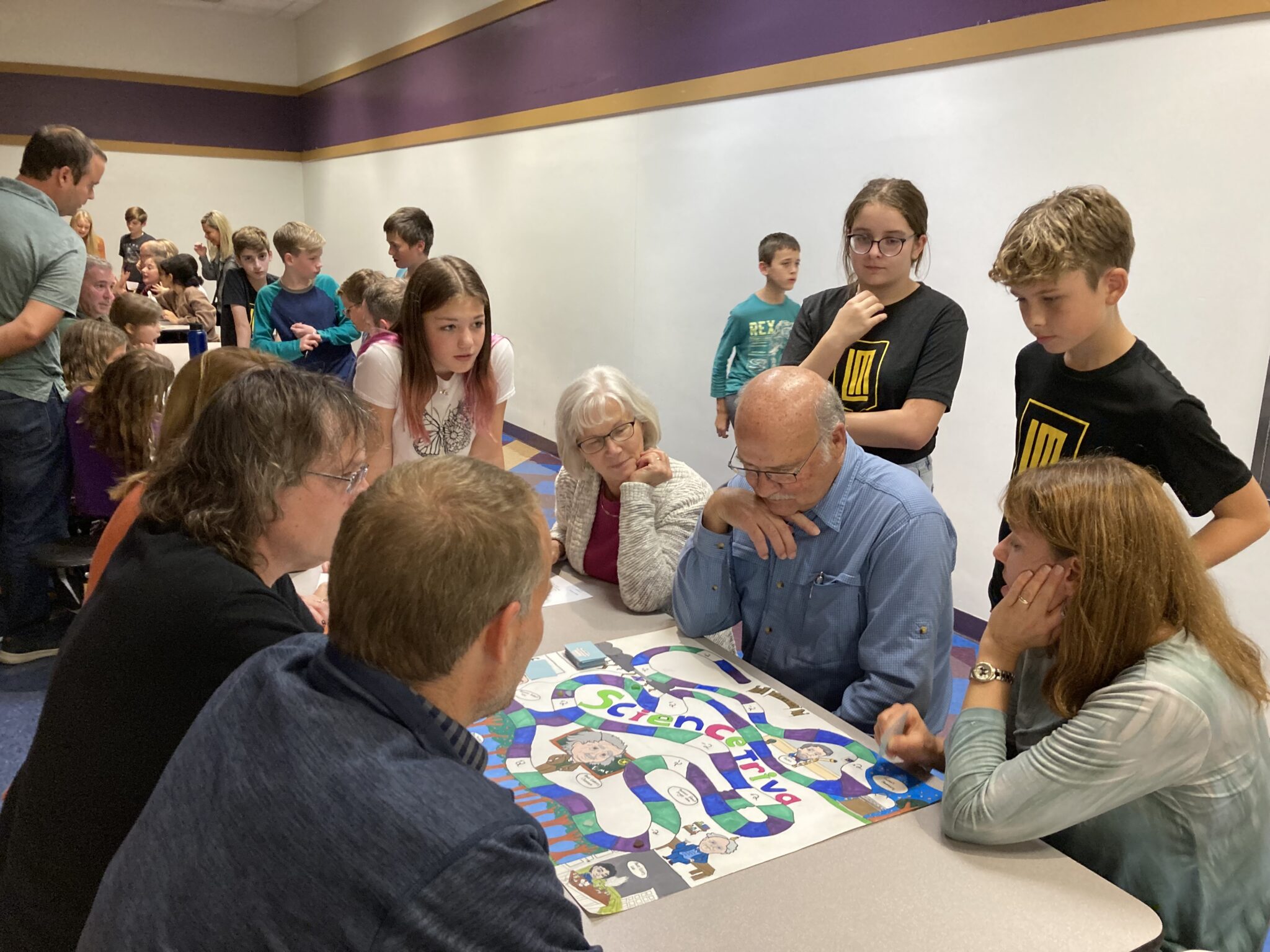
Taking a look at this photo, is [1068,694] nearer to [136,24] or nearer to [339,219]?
[339,219]

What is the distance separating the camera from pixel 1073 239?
177cm

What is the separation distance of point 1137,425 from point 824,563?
2.23 ft

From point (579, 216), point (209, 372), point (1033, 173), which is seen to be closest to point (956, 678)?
point (1033, 173)

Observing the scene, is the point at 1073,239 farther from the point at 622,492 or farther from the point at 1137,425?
the point at 622,492

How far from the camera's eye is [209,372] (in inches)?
71.4

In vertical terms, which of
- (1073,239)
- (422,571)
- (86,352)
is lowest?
(422,571)

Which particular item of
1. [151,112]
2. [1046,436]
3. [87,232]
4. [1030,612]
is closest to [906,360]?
[1046,436]

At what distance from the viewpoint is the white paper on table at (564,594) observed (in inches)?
86.3

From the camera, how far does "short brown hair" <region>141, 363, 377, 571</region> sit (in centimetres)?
134

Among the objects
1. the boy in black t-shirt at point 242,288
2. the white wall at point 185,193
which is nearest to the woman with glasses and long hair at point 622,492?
the boy in black t-shirt at point 242,288

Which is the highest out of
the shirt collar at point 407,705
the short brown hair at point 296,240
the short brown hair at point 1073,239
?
the short brown hair at point 296,240

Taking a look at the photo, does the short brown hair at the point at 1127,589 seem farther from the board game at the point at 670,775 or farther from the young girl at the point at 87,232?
the young girl at the point at 87,232

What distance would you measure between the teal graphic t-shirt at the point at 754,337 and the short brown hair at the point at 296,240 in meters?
2.22

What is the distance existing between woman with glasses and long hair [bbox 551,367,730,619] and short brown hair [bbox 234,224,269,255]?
3.91m
